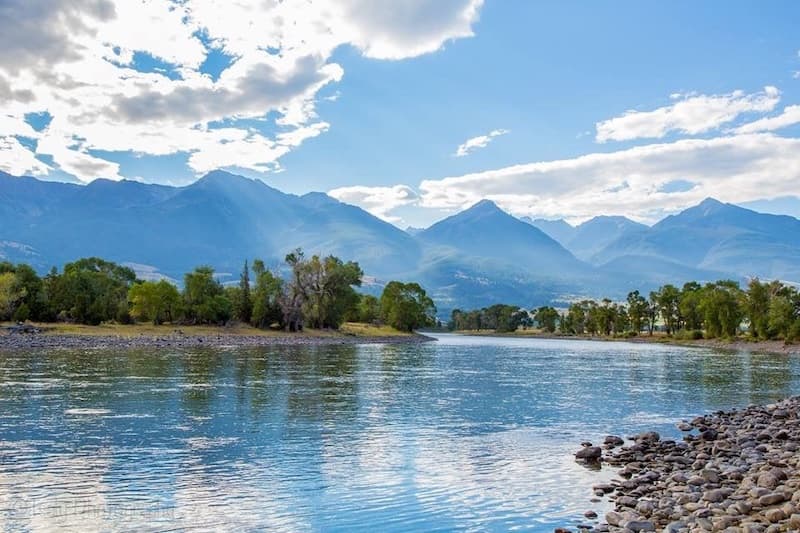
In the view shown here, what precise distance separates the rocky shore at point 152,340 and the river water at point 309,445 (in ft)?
120

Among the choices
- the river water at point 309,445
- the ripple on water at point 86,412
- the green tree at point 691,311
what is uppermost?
the green tree at point 691,311

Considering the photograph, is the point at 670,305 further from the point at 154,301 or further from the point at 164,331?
the point at 154,301

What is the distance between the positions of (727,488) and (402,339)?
510 ft

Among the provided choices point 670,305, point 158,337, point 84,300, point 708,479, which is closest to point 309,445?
point 708,479

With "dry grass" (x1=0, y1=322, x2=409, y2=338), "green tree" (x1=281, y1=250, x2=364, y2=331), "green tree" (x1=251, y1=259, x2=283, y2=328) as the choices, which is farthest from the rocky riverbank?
"green tree" (x1=251, y1=259, x2=283, y2=328)

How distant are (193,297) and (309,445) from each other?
4934 inches

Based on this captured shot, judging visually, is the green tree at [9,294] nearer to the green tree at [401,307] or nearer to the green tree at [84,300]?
the green tree at [84,300]

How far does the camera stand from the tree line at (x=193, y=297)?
129 metres

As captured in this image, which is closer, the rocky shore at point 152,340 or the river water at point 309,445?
the river water at point 309,445

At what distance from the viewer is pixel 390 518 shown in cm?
1880

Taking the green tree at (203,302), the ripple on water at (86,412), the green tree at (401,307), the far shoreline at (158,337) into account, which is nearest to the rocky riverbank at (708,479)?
the ripple on water at (86,412)

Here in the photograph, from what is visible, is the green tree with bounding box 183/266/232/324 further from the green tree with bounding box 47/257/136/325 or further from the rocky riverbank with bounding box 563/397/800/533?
the rocky riverbank with bounding box 563/397/800/533

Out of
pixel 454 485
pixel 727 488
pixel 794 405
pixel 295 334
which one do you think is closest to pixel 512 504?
pixel 454 485

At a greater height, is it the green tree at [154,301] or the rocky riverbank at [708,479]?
the green tree at [154,301]
